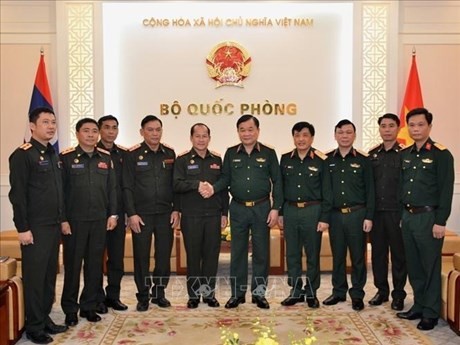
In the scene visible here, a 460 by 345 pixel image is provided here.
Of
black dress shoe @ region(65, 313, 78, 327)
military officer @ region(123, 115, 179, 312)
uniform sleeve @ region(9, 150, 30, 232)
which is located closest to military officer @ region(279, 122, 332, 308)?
military officer @ region(123, 115, 179, 312)

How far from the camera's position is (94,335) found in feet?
12.4

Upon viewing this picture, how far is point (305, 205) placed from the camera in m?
4.35

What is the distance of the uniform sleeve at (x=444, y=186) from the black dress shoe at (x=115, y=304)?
2.64 m

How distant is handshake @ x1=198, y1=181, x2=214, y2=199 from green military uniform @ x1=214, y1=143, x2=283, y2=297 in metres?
0.06

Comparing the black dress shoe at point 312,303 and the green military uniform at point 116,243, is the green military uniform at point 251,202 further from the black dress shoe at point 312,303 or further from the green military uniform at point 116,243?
the green military uniform at point 116,243

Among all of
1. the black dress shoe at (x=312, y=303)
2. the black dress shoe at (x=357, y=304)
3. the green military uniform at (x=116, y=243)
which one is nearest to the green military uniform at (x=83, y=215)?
the green military uniform at (x=116, y=243)

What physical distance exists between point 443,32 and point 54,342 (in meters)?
6.01

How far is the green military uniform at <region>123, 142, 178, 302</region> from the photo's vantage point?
14.2ft

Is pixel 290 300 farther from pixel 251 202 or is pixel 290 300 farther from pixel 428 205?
pixel 428 205

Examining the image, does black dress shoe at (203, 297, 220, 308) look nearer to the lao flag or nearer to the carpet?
the carpet

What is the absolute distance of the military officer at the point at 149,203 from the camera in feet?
14.2

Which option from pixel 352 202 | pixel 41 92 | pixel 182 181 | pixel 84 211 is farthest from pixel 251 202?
pixel 41 92

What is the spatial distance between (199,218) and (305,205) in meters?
0.91

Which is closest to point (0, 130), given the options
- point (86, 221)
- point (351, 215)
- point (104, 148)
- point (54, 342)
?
point (104, 148)
